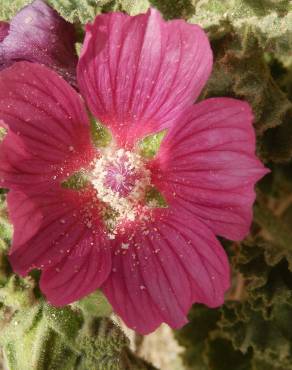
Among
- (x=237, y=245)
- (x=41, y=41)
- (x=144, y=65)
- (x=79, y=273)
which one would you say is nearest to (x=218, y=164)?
(x=144, y=65)

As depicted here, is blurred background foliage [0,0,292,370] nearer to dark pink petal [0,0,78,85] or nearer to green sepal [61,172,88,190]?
dark pink petal [0,0,78,85]

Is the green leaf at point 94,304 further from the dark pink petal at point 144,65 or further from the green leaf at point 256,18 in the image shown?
the green leaf at point 256,18

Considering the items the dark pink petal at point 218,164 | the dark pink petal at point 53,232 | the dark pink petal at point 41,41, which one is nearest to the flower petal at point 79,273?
the dark pink petal at point 53,232

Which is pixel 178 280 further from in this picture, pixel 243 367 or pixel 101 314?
pixel 243 367

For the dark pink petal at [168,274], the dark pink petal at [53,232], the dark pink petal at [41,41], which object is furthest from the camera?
the dark pink petal at [41,41]

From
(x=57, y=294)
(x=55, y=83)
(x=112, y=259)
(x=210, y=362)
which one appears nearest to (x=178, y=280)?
(x=112, y=259)

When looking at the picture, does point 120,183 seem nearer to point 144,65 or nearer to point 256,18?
point 144,65
